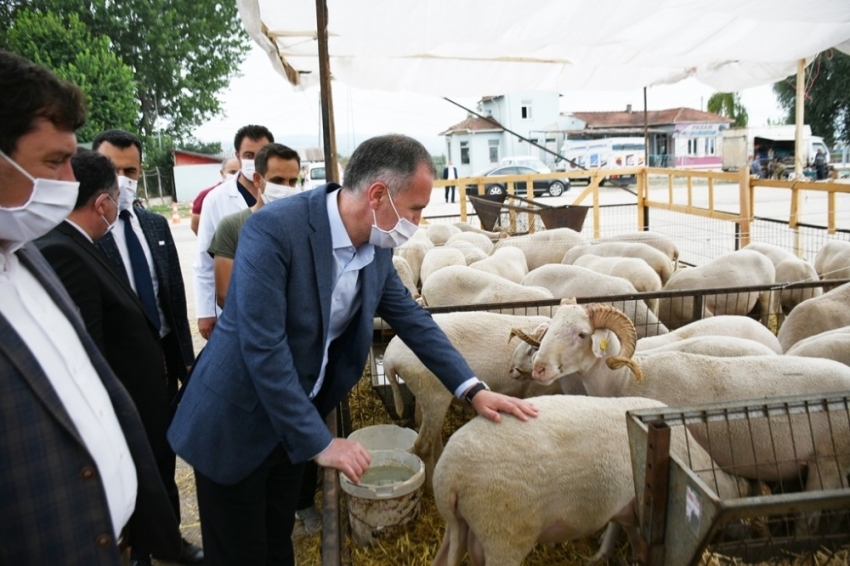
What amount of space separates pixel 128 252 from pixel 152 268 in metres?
0.16

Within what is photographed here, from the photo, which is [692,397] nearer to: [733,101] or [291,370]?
[291,370]

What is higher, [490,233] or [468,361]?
[490,233]

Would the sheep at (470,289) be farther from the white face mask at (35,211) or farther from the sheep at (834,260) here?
the white face mask at (35,211)

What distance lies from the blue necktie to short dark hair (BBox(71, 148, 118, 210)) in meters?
0.57

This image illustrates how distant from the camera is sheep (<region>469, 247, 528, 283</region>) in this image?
6527 millimetres

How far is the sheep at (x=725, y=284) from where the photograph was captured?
5434 mm

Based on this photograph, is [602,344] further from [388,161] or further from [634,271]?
[634,271]

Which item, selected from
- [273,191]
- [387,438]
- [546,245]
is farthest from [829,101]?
[273,191]

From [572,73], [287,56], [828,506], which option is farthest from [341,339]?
[572,73]

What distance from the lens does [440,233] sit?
9.20 m

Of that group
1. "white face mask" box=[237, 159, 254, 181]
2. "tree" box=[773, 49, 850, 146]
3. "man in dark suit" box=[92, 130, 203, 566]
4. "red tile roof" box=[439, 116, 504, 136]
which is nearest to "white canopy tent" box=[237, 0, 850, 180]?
"white face mask" box=[237, 159, 254, 181]

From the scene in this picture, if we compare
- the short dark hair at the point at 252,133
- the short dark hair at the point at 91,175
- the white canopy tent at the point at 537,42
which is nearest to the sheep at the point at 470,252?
the white canopy tent at the point at 537,42

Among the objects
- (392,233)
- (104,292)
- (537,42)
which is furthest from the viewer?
(537,42)

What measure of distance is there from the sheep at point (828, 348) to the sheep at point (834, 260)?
8.13 ft
